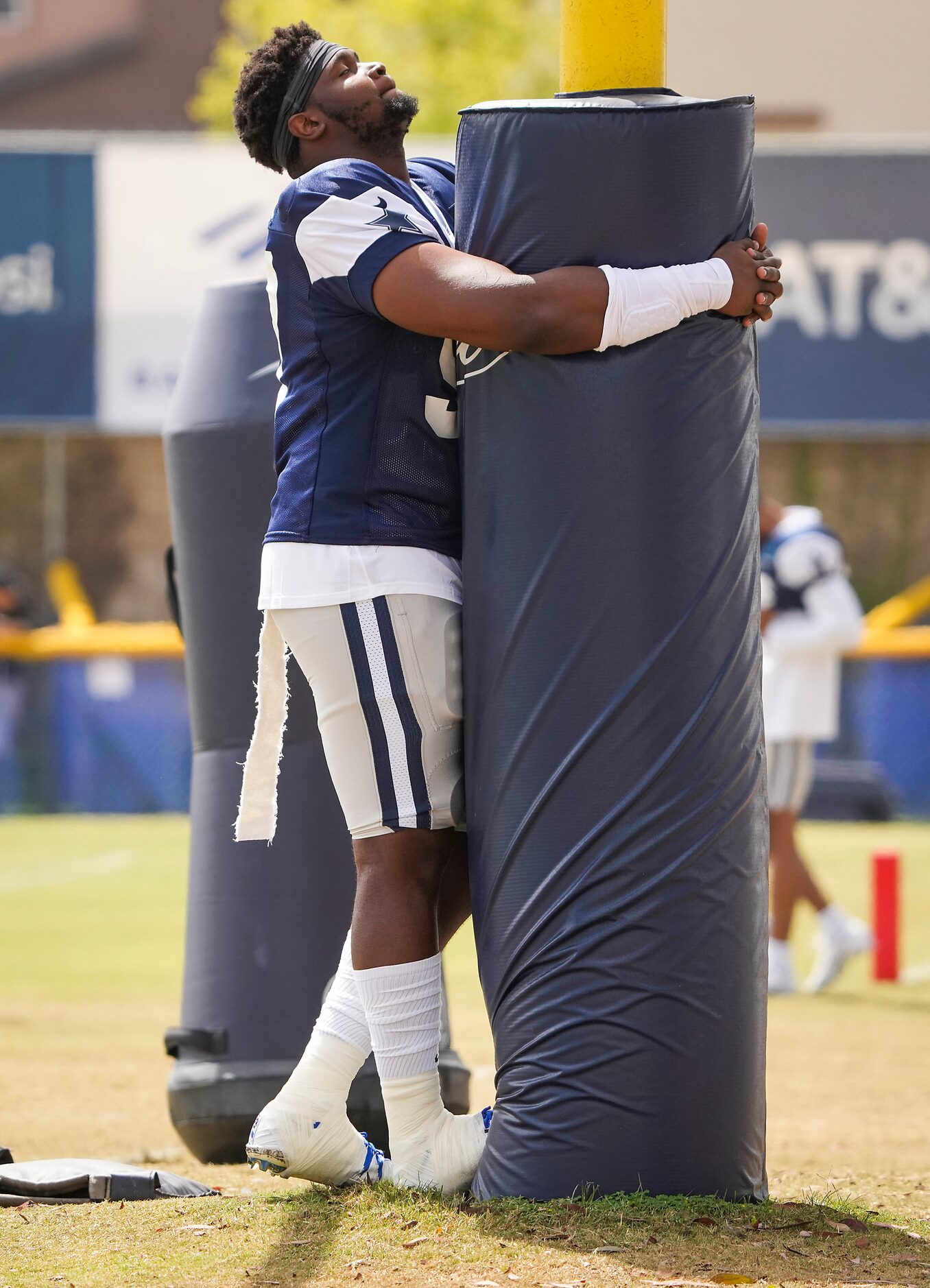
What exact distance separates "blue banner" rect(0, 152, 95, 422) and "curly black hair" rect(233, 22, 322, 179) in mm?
12463

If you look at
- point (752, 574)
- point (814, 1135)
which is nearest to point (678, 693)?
point (752, 574)

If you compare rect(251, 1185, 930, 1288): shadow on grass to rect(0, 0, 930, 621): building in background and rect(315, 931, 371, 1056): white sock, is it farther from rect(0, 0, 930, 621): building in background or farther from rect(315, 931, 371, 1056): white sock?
rect(0, 0, 930, 621): building in background

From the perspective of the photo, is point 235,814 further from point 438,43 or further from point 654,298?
point 438,43

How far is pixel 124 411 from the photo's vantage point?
1599 centimetres

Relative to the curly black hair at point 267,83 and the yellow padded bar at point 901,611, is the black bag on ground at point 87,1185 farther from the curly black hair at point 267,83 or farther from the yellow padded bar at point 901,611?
the yellow padded bar at point 901,611

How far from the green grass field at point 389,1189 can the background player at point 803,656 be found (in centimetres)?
33

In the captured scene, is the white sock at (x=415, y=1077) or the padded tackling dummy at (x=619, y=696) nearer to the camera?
the padded tackling dummy at (x=619, y=696)

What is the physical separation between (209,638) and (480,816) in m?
1.66

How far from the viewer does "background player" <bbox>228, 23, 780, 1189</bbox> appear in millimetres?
3490

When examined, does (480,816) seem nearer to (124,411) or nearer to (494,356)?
(494,356)

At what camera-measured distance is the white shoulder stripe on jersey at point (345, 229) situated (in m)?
3.45

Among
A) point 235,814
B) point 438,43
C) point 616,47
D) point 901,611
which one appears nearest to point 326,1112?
point 235,814

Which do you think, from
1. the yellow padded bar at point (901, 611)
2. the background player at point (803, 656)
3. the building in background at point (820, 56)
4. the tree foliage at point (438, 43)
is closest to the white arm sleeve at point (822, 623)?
the background player at point (803, 656)

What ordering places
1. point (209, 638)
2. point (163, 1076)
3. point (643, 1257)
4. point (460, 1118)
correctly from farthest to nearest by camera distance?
point (163, 1076)
point (209, 638)
point (460, 1118)
point (643, 1257)
